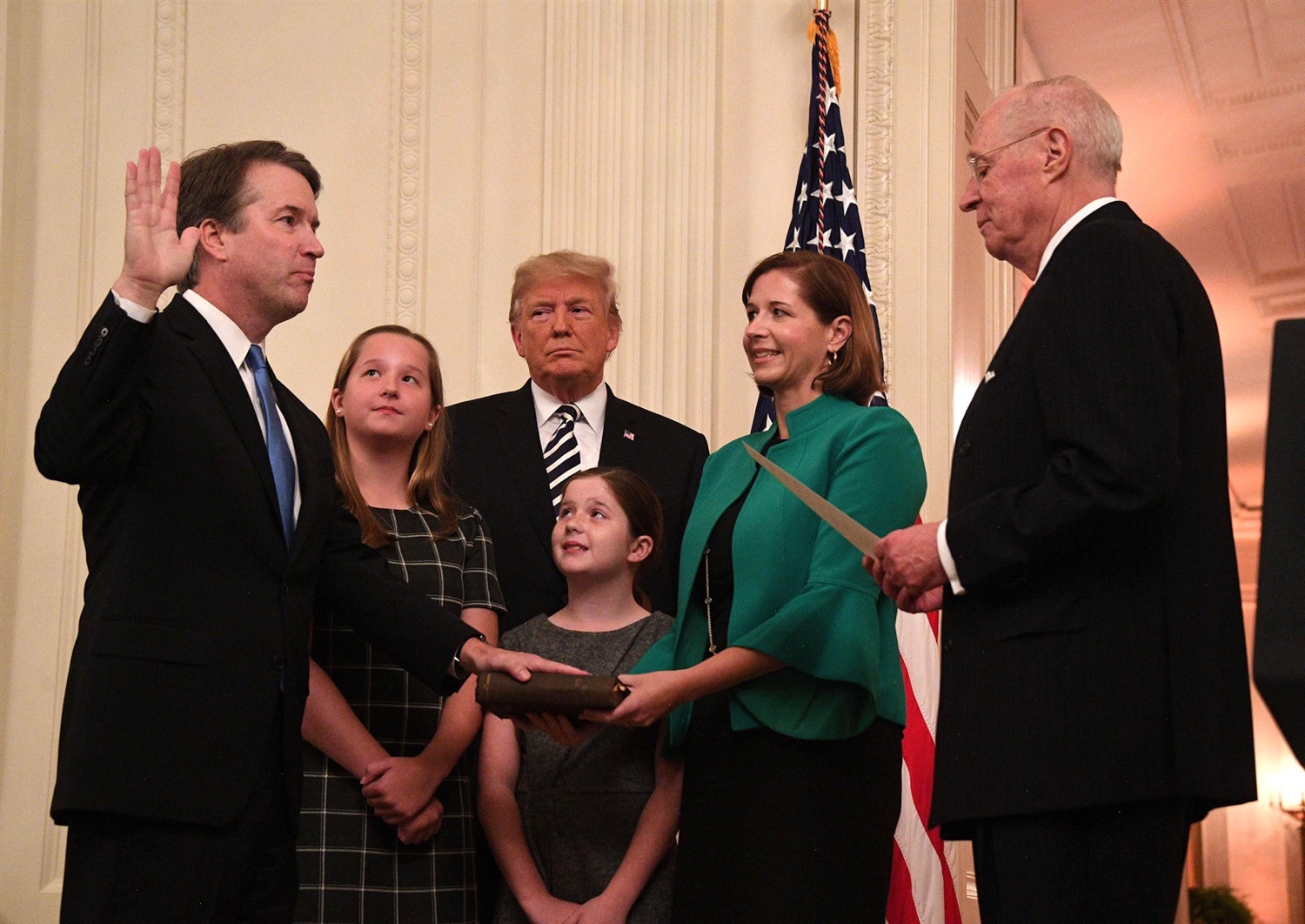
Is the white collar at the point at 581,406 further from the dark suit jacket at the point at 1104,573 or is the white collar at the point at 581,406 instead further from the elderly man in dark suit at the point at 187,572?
the dark suit jacket at the point at 1104,573

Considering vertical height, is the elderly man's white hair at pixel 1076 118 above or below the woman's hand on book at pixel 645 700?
above

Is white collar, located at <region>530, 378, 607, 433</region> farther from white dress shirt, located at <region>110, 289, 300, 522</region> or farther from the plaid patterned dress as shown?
white dress shirt, located at <region>110, 289, 300, 522</region>

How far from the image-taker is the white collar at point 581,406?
3859mm

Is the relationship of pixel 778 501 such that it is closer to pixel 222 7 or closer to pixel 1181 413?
pixel 1181 413

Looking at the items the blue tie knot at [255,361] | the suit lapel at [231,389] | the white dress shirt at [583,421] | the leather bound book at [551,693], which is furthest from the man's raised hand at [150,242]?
the white dress shirt at [583,421]

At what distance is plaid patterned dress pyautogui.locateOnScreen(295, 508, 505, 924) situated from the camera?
2932 millimetres

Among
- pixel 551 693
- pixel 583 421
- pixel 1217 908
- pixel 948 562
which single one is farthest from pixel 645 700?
pixel 1217 908

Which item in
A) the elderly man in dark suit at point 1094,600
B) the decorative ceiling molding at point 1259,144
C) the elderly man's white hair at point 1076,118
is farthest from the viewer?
the decorative ceiling molding at point 1259,144

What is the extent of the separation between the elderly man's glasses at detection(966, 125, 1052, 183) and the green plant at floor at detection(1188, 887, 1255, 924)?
11030 millimetres

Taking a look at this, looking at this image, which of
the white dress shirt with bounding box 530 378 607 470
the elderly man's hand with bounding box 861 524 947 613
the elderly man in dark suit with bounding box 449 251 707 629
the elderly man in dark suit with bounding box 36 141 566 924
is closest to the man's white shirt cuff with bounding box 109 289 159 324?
the elderly man in dark suit with bounding box 36 141 566 924

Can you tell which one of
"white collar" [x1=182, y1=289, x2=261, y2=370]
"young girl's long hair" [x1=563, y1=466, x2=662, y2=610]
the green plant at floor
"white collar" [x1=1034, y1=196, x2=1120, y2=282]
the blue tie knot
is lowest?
the green plant at floor

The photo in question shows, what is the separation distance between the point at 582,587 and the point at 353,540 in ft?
1.82

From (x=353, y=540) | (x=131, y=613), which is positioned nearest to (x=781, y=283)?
(x=353, y=540)

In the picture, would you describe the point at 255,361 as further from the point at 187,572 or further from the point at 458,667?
the point at 458,667
